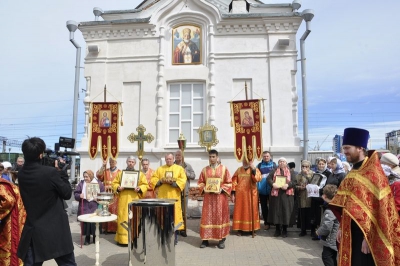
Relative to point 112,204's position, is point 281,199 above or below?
above

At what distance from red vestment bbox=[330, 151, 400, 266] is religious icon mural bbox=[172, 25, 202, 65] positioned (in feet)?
30.8

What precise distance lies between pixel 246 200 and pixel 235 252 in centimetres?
179

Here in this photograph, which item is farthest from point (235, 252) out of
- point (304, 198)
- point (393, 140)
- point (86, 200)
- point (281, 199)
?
point (393, 140)

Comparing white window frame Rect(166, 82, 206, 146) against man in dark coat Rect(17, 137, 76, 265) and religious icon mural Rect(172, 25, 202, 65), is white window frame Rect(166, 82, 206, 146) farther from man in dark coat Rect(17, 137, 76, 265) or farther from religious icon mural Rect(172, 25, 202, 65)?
man in dark coat Rect(17, 137, 76, 265)

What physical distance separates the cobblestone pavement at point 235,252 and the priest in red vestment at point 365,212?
2756 mm

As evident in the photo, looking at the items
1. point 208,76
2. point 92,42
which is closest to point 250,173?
point 208,76

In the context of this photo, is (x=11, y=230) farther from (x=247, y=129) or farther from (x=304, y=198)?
(x=304, y=198)

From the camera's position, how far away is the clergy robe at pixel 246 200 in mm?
8031

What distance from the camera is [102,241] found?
301 inches

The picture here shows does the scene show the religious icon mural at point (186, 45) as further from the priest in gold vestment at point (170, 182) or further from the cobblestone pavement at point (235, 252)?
the cobblestone pavement at point (235, 252)

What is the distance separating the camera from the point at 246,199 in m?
8.20

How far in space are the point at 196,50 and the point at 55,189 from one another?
920 cm

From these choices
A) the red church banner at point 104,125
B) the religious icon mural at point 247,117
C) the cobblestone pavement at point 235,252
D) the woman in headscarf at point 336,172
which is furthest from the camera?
the red church banner at point 104,125

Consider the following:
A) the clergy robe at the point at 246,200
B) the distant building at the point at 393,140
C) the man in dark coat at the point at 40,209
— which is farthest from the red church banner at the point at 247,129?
the distant building at the point at 393,140
